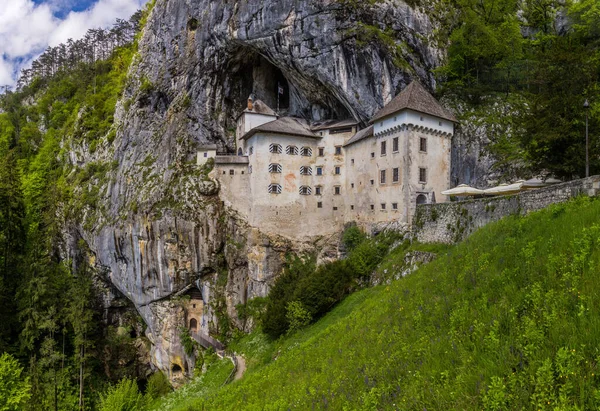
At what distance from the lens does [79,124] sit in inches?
2080

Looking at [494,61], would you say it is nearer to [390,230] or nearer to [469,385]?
[390,230]

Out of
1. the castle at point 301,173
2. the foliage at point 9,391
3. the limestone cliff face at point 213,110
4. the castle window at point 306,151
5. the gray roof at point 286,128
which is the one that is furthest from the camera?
the castle window at point 306,151

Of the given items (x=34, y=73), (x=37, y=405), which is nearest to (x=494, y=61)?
(x=37, y=405)

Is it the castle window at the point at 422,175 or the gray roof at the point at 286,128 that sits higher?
the gray roof at the point at 286,128

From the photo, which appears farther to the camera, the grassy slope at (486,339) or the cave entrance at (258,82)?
the cave entrance at (258,82)

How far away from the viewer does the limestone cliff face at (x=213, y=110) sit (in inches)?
1243

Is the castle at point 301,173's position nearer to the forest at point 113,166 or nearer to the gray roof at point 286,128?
the gray roof at point 286,128

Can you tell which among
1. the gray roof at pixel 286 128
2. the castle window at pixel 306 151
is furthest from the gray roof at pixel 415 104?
the gray roof at pixel 286 128

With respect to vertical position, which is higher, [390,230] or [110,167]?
[110,167]

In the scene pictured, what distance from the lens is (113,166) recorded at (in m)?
43.8

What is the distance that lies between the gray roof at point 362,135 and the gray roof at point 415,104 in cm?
161

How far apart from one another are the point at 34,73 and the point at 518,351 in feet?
347

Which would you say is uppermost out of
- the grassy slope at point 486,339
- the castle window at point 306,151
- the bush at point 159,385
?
the castle window at point 306,151

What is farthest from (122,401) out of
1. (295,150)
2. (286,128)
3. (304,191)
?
(286,128)
